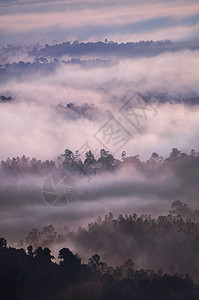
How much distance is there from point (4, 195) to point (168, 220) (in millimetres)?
50780

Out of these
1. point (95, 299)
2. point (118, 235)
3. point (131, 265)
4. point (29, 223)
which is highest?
point (29, 223)

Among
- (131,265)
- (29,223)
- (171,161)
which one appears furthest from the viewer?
(171,161)

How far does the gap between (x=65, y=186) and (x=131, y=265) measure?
205 feet

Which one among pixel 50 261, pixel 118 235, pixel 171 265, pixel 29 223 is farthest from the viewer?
pixel 29 223

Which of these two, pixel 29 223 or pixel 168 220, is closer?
pixel 168 220

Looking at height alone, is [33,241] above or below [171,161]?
below

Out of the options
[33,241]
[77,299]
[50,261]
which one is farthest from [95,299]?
[33,241]

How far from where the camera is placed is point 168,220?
65375 millimetres

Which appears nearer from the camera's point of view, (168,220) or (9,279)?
(9,279)

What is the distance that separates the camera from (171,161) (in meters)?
116

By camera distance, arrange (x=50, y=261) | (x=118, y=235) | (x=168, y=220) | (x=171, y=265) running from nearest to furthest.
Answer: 1. (x=50, y=261)
2. (x=171, y=265)
3. (x=118, y=235)
4. (x=168, y=220)

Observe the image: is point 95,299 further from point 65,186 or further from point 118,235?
point 65,186

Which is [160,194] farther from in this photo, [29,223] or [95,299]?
[95,299]

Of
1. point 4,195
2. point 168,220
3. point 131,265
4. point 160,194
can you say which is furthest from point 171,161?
point 131,265
